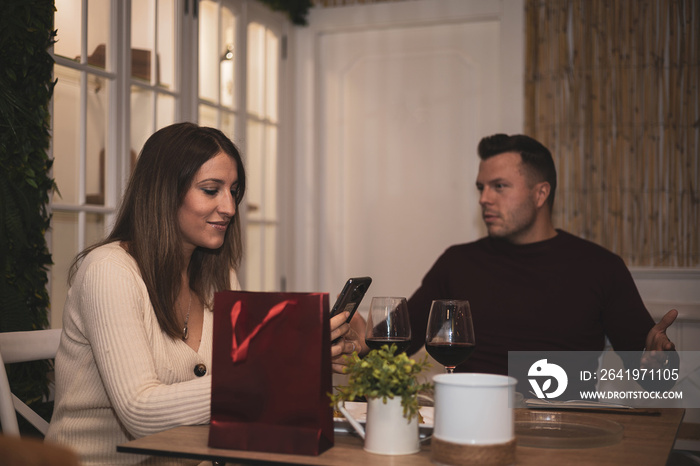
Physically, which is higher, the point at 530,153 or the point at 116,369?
the point at 530,153

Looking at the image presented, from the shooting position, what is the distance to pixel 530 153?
8.74ft

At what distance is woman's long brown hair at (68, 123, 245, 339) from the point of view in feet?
5.42

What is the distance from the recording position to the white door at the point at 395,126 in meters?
3.68

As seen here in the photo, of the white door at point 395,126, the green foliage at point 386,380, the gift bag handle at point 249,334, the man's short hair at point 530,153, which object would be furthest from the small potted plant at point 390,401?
the white door at point 395,126

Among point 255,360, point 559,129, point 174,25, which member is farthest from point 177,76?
point 255,360

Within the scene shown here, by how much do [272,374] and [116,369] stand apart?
38 cm

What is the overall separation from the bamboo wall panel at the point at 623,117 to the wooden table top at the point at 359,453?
223cm

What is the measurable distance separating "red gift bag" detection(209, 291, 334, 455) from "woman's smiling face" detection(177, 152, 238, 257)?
2.06 ft

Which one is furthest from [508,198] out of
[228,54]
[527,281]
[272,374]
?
[272,374]

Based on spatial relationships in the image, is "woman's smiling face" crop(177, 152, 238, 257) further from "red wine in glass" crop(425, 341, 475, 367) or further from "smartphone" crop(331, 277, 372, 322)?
"red wine in glass" crop(425, 341, 475, 367)

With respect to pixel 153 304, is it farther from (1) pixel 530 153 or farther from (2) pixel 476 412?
(1) pixel 530 153

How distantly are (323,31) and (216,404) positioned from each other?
3.10m

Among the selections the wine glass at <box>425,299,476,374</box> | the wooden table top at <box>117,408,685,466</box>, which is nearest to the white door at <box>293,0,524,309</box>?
the wine glass at <box>425,299,476,374</box>

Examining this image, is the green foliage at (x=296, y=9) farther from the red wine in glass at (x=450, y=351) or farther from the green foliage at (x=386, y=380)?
the green foliage at (x=386, y=380)
